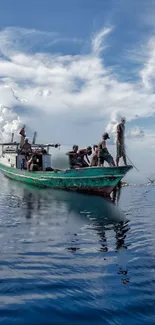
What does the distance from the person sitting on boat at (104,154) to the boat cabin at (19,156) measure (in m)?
7.49

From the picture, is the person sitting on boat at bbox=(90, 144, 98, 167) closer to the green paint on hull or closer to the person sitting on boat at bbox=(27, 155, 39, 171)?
the green paint on hull

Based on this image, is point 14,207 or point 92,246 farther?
point 14,207

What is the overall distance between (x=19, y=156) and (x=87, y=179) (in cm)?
1215

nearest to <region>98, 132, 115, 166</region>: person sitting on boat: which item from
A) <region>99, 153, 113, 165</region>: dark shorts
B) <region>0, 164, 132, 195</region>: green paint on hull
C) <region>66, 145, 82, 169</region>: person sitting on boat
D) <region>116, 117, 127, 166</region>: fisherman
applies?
<region>99, 153, 113, 165</region>: dark shorts

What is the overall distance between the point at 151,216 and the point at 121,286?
8.35 meters

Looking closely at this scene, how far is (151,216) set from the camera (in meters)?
13.9

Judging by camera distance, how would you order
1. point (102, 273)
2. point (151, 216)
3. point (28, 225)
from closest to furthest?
point (102, 273), point (28, 225), point (151, 216)

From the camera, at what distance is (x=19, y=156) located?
104 feet

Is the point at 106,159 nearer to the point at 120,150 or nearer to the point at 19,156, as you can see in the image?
the point at 120,150

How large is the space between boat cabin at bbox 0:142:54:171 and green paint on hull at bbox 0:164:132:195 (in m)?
3.40

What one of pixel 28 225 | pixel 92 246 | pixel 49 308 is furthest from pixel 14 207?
pixel 49 308

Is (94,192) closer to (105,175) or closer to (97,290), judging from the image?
(105,175)

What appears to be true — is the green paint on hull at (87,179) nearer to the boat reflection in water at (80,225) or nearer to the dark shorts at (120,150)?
the dark shorts at (120,150)

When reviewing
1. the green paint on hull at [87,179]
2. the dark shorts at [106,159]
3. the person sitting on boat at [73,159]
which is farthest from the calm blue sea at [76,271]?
the person sitting on boat at [73,159]
